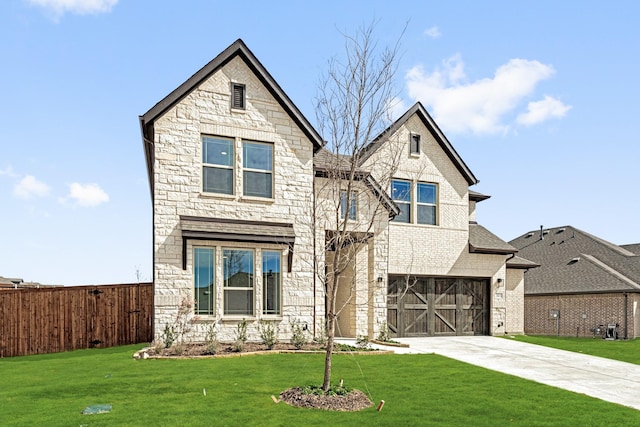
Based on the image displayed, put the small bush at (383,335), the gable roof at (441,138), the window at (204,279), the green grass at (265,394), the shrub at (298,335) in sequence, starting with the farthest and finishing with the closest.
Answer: the gable roof at (441,138) < the small bush at (383,335) < the window at (204,279) < the shrub at (298,335) < the green grass at (265,394)

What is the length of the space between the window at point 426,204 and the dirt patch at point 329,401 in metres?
13.5

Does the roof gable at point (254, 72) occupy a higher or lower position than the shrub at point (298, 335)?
higher

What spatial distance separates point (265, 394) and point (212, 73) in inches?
431

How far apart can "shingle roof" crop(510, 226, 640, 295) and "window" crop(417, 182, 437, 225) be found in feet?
35.0

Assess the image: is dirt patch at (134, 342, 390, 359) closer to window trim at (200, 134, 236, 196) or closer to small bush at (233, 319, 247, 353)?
small bush at (233, 319, 247, 353)

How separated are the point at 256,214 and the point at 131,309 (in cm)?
530

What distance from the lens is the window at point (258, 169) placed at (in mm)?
17203

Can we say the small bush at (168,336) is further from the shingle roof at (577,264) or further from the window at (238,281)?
the shingle roof at (577,264)

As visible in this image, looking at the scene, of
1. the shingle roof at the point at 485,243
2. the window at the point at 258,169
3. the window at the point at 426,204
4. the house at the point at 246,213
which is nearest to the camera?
the house at the point at 246,213

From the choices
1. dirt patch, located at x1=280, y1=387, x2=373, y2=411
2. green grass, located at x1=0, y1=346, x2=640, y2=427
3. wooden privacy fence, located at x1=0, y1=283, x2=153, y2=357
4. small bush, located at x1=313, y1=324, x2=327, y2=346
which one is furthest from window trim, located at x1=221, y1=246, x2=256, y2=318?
dirt patch, located at x1=280, y1=387, x2=373, y2=411

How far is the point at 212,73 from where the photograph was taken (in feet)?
55.8

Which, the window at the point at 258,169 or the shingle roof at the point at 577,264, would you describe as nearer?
the window at the point at 258,169

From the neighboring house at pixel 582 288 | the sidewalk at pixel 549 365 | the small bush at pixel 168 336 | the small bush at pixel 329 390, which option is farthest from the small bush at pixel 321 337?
the neighboring house at pixel 582 288

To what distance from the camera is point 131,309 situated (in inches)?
693
